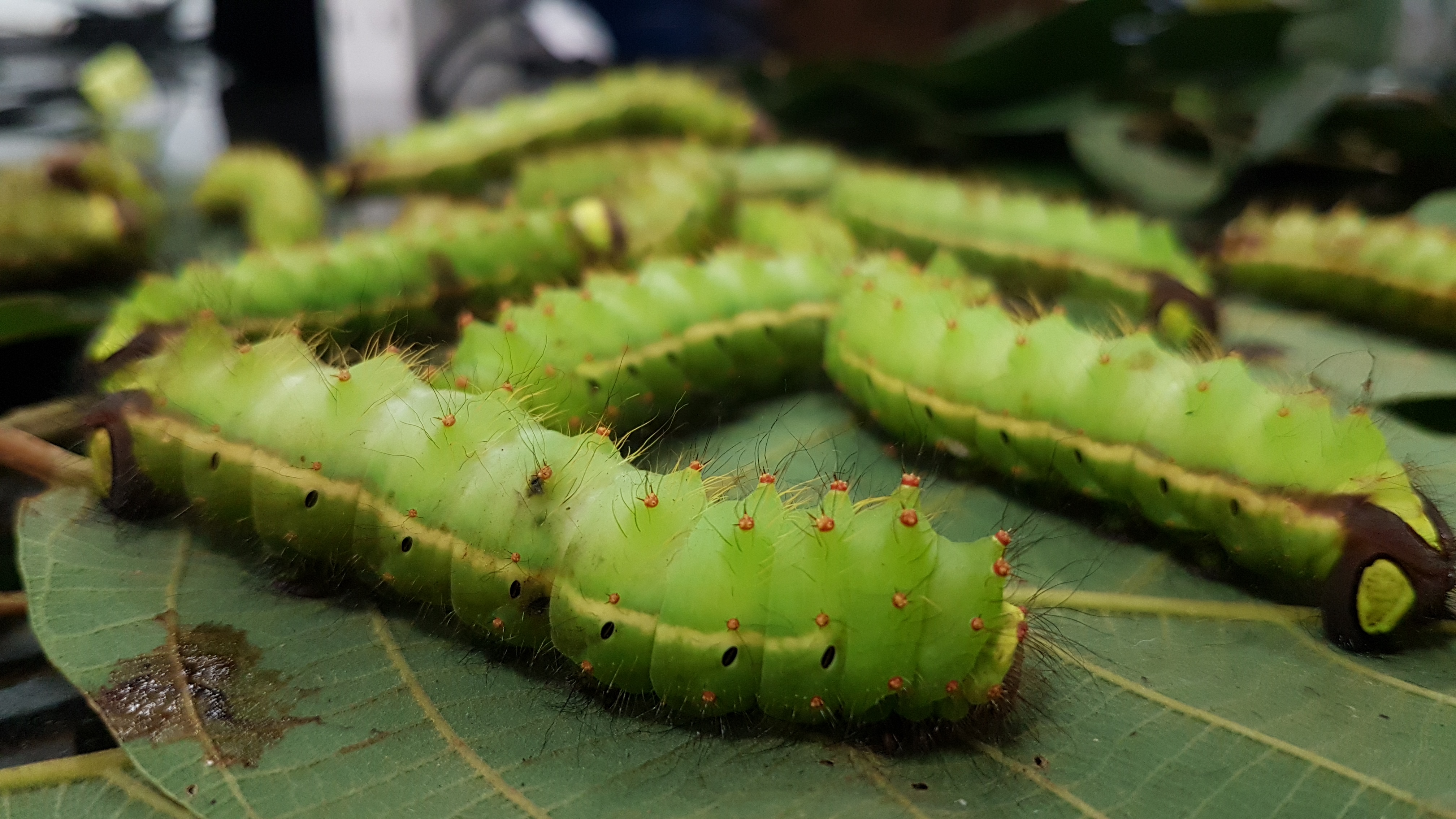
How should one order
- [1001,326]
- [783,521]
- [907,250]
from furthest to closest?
1. [907,250]
2. [1001,326]
3. [783,521]

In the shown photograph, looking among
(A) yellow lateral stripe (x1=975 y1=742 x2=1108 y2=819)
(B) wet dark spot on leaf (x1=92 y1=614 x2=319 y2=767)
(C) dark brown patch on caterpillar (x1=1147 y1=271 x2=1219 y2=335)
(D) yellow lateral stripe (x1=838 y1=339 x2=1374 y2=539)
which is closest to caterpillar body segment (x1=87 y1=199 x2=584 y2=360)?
(B) wet dark spot on leaf (x1=92 y1=614 x2=319 y2=767)

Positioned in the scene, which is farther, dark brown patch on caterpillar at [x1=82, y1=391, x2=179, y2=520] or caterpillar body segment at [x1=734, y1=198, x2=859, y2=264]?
caterpillar body segment at [x1=734, y1=198, x2=859, y2=264]

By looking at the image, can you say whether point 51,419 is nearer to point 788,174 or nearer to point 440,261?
point 440,261

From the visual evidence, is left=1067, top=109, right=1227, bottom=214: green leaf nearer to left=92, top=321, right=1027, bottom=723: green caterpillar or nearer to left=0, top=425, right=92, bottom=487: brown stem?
left=92, top=321, right=1027, bottom=723: green caterpillar

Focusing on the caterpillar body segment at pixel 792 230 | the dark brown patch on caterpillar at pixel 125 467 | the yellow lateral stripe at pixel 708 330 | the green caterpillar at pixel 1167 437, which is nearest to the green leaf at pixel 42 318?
the dark brown patch on caterpillar at pixel 125 467

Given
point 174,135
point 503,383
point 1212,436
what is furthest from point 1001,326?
point 174,135

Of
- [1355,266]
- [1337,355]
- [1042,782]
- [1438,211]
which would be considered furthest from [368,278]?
[1438,211]

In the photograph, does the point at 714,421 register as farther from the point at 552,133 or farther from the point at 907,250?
the point at 552,133
